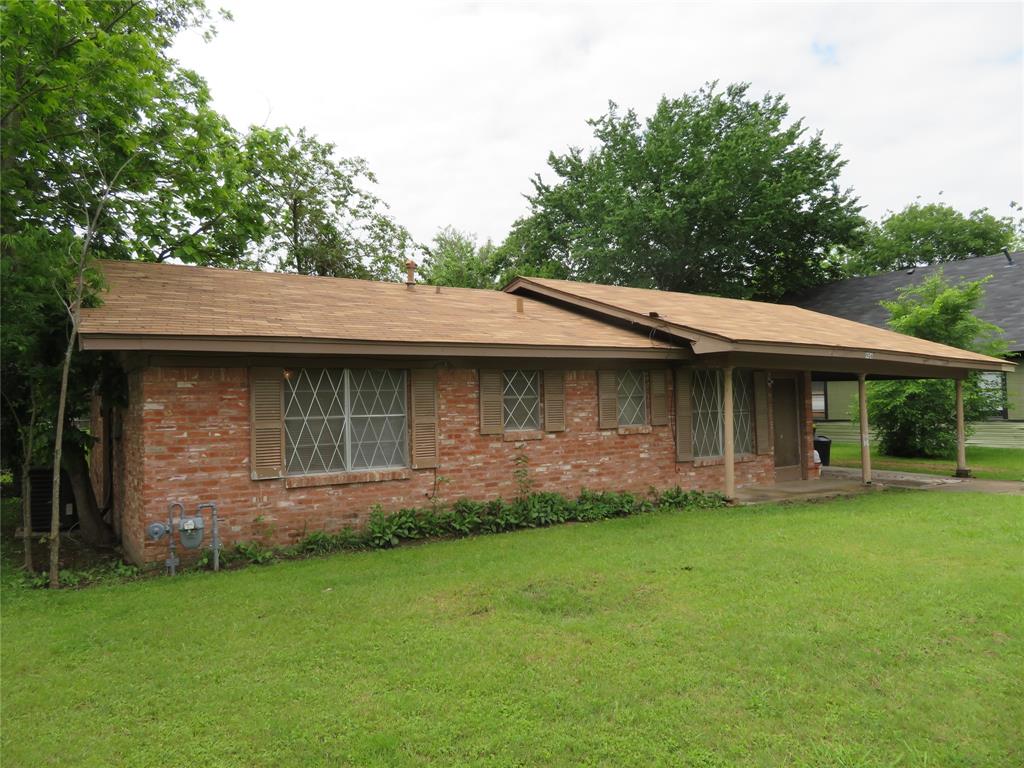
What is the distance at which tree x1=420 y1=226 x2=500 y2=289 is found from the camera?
111 feet

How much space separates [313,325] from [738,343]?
19.0 ft

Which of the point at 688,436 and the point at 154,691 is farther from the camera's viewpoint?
the point at 688,436

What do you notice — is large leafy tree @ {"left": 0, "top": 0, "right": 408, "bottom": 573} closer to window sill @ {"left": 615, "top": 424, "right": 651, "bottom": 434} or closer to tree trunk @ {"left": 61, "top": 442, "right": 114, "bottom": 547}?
tree trunk @ {"left": 61, "top": 442, "right": 114, "bottom": 547}

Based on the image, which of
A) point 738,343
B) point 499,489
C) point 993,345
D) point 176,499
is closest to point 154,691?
point 176,499

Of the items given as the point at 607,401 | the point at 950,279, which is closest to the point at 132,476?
the point at 607,401

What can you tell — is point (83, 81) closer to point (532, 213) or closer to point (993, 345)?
point (993, 345)

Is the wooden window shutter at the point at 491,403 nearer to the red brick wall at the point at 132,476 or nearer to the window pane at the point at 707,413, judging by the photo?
the window pane at the point at 707,413

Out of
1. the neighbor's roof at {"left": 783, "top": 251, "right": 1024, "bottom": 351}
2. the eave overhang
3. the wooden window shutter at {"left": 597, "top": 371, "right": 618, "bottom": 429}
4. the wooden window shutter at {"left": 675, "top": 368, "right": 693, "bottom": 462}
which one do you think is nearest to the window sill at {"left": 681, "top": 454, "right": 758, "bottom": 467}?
the wooden window shutter at {"left": 675, "top": 368, "right": 693, "bottom": 462}

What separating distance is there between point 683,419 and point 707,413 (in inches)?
31.0

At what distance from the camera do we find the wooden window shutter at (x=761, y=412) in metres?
12.1

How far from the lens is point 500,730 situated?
11.3 ft

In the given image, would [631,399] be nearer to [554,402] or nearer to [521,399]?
[554,402]

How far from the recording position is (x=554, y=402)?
9.70m

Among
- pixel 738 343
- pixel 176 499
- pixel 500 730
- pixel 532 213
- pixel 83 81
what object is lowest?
pixel 500 730
